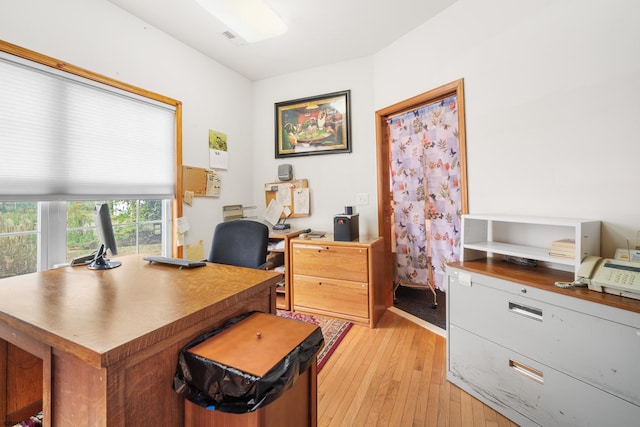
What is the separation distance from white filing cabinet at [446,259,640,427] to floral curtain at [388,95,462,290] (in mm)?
857

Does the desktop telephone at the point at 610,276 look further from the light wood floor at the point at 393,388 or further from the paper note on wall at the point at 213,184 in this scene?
the paper note on wall at the point at 213,184

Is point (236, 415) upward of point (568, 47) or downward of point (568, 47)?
downward

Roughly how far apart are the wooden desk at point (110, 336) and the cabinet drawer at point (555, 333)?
4.09ft

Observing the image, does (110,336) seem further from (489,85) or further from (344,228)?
(489,85)

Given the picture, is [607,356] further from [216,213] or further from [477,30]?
[216,213]

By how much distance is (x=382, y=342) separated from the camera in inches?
88.0

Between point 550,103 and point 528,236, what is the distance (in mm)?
809

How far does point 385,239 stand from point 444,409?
156 cm

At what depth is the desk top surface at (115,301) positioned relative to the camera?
74cm

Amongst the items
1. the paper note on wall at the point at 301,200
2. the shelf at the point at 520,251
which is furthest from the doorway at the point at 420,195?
the paper note on wall at the point at 301,200

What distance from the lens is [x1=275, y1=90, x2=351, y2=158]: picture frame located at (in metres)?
3.04

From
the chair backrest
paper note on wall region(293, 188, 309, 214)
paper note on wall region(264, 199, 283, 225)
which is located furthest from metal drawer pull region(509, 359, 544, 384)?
A: paper note on wall region(264, 199, 283, 225)

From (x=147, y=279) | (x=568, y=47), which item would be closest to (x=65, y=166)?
(x=147, y=279)

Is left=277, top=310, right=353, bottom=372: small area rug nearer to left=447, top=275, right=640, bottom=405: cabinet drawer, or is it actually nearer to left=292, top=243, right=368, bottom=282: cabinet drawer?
left=292, top=243, right=368, bottom=282: cabinet drawer
